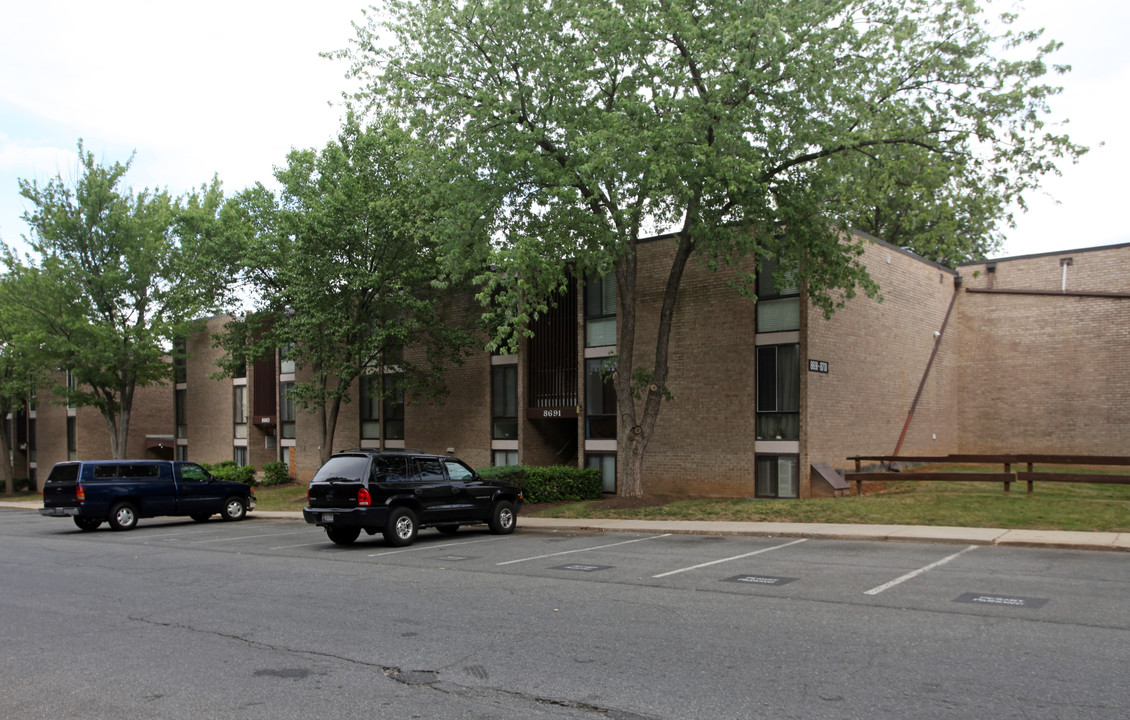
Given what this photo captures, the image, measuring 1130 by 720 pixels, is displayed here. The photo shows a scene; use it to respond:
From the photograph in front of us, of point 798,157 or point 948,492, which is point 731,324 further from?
point 948,492

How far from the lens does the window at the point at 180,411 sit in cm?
4500

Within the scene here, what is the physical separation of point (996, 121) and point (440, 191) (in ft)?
40.2

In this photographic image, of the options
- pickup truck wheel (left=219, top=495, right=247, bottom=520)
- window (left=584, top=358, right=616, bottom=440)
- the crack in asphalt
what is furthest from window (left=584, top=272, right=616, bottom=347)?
the crack in asphalt

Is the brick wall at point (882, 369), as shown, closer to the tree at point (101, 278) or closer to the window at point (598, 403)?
the window at point (598, 403)

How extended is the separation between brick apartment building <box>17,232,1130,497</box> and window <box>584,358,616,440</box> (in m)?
0.05

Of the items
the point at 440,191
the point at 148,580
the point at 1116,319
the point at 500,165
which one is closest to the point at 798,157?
the point at 500,165

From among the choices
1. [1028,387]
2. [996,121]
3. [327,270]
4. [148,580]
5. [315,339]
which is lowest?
[148,580]

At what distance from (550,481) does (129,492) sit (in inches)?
423

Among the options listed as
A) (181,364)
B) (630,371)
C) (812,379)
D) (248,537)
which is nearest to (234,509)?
(248,537)

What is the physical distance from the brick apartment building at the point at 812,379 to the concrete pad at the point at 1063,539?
7.30 metres

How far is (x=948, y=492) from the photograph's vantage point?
65.8ft

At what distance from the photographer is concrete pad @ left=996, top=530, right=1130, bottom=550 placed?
42.2 ft

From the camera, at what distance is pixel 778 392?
22.2m

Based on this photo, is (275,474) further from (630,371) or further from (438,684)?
(438,684)
